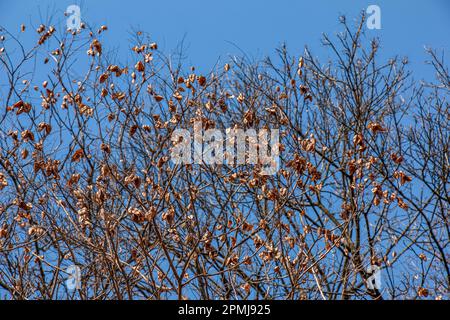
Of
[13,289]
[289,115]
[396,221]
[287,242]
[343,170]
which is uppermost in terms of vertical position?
[289,115]

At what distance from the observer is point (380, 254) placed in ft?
25.1

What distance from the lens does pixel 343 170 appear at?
8648 mm

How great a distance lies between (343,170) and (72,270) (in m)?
3.58

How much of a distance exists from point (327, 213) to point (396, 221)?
873 millimetres

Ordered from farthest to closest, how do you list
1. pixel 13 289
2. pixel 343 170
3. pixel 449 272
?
pixel 343 170 → pixel 449 272 → pixel 13 289

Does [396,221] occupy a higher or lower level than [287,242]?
higher

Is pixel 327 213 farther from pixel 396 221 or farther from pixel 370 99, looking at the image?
pixel 370 99

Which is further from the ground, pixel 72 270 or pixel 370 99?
pixel 370 99

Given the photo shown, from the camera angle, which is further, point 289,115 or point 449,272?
point 289,115
